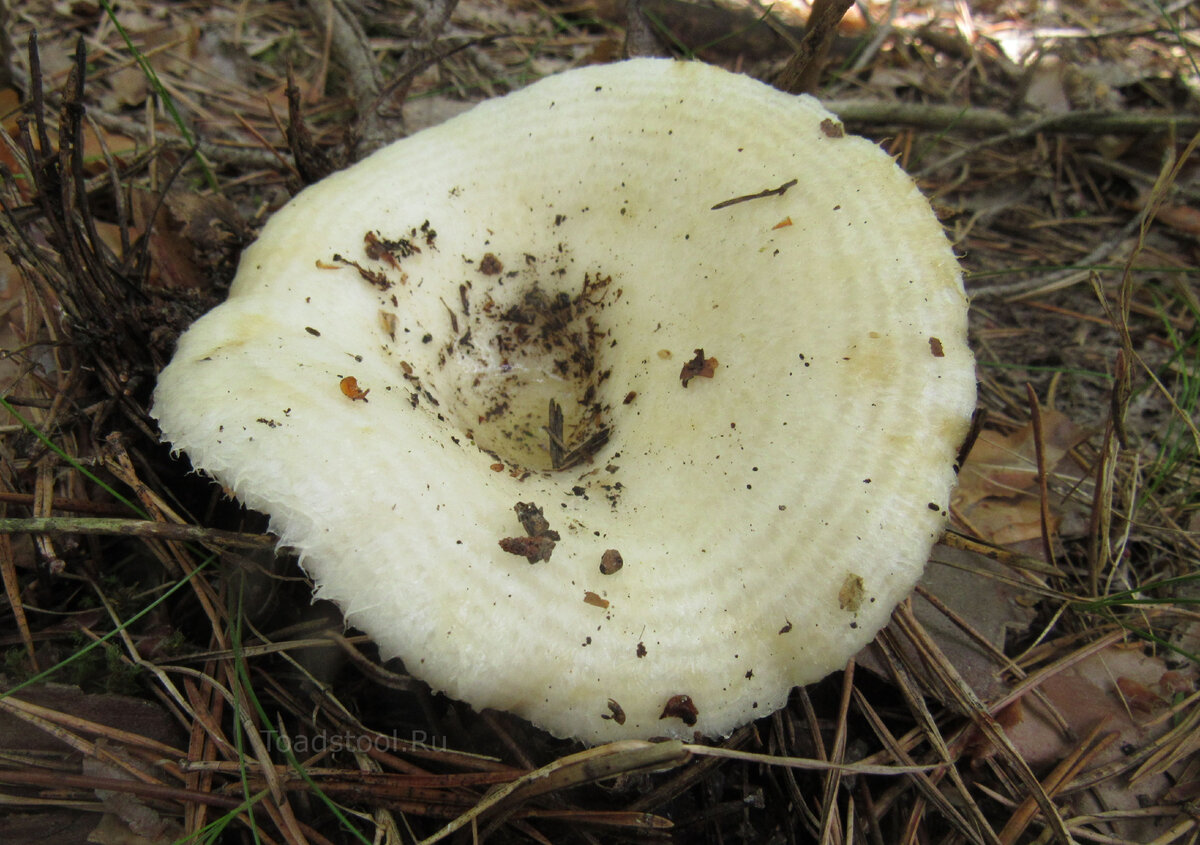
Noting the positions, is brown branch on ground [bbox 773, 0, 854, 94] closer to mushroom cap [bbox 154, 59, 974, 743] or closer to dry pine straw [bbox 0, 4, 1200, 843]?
mushroom cap [bbox 154, 59, 974, 743]

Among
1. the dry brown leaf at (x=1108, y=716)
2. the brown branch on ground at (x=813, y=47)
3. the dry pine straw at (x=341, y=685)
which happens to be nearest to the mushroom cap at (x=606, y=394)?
the dry pine straw at (x=341, y=685)

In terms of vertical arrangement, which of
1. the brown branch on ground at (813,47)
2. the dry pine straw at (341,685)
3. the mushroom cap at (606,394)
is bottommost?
the dry pine straw at (341,685)

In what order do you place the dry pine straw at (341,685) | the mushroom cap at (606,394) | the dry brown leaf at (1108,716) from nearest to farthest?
the mushroom cap at (606,394), the dry pine straw at (341,685), the dry brown leaf at (1108,716)

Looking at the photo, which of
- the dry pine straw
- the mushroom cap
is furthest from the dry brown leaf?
the mushroom cap

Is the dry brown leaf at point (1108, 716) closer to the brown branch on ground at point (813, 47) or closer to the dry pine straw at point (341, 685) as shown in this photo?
the dry pine straw at point (341, 685)

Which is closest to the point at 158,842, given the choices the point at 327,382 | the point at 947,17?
the point at 327,382

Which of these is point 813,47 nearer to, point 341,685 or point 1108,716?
point 1108,716

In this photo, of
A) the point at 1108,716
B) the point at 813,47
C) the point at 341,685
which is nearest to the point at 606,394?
the point at 341,685

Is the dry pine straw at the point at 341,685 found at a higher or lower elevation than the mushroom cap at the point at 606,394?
lower
